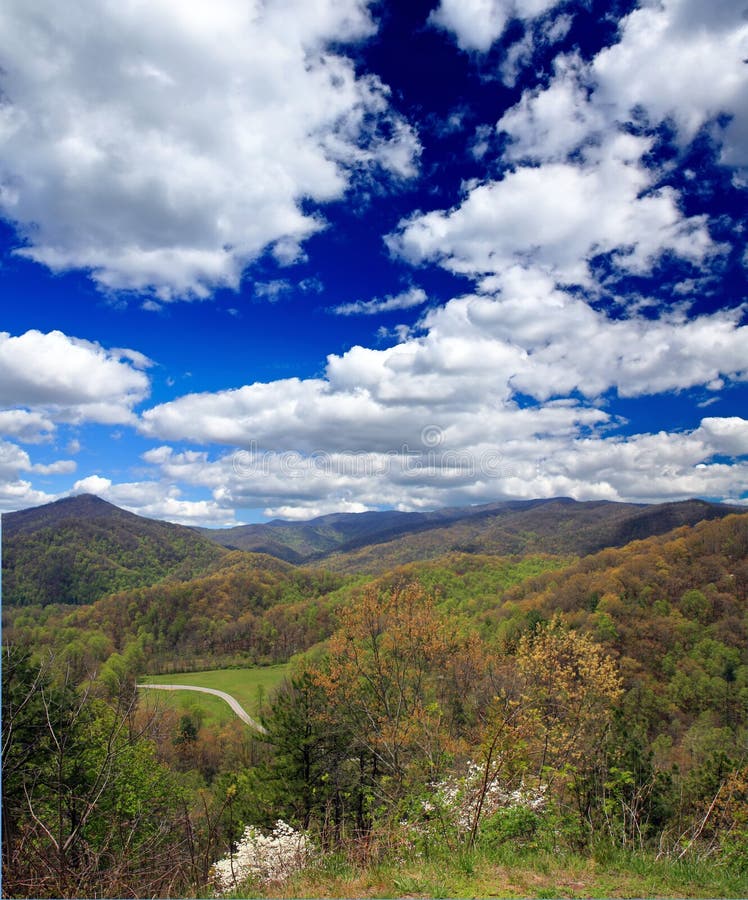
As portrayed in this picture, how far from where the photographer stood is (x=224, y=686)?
96375mm

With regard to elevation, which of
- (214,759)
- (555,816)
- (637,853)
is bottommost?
(214,759)

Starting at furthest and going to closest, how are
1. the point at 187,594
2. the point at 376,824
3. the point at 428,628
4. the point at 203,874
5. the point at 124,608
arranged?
the point at 187,594, the point at 124,608, the point at 428,628, the point at 376,824, the point at 203,874

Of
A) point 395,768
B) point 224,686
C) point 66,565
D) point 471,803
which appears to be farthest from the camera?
point 66,565

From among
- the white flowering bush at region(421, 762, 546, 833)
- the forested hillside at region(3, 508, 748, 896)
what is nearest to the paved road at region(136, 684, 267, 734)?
the forested hillside at region(3, 508, 748, 896)

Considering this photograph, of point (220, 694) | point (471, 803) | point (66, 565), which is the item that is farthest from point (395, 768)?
point (66, 565)

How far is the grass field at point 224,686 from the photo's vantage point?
7262 cm

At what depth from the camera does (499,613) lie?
87.0 metres

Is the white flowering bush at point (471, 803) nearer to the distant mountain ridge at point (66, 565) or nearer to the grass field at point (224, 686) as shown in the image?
the grass field at point (224, 686)

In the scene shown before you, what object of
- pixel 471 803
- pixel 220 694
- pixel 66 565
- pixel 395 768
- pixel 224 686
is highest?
pixel 471 803

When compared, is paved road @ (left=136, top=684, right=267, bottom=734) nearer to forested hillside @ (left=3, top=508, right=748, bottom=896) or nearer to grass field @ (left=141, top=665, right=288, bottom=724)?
grass field @ (left=141, top=665, right=288, bottom=724)

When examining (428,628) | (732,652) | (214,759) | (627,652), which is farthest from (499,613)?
(428,628)

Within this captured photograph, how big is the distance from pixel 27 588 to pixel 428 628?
154947 millimetres

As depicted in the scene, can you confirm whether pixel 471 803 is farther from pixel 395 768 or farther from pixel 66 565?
pixel 66 565

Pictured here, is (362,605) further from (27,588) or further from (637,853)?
(27,588)
